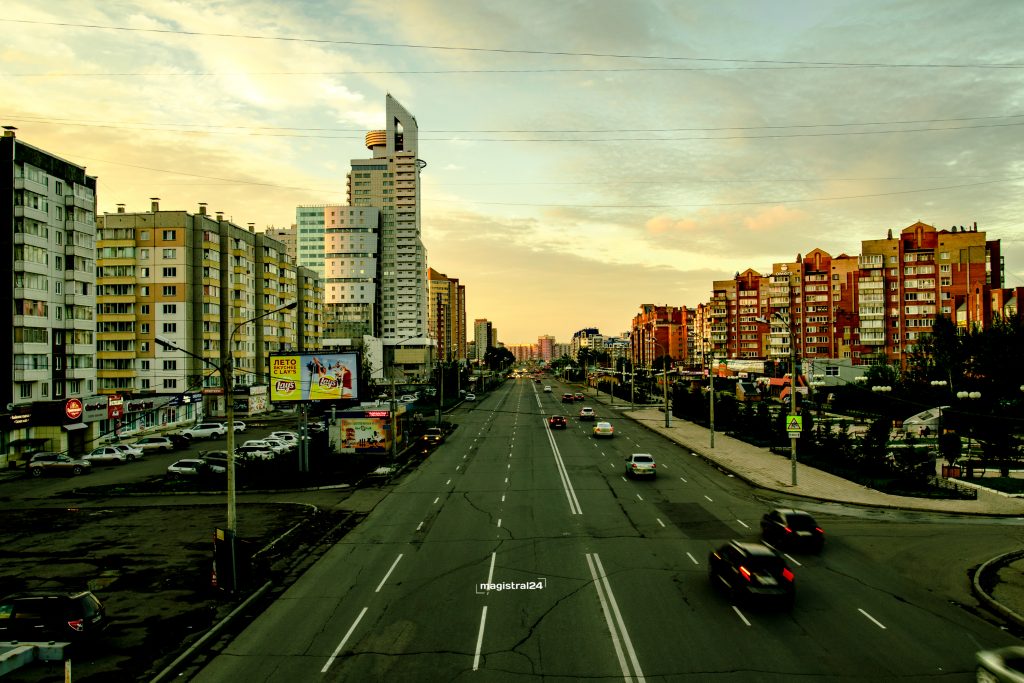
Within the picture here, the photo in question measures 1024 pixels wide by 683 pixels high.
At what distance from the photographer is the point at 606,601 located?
16922mm

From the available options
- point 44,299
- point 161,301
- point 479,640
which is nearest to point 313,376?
point 44,299

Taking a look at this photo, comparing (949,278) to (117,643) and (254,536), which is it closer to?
(254,536)

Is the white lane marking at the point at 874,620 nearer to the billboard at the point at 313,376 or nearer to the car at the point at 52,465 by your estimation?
the billboard at the point at 313,376

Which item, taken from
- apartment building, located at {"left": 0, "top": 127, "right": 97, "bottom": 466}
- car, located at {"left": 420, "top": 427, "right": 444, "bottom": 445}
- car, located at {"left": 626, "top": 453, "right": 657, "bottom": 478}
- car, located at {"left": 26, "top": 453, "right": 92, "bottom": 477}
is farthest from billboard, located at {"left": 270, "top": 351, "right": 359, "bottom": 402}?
car, located at {"left": 626, "top": 453, "right": 657, "bottom": 478}

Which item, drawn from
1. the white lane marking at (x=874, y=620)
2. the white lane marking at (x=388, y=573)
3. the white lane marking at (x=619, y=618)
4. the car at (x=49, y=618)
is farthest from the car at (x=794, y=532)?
the car at (x=49, y=618)

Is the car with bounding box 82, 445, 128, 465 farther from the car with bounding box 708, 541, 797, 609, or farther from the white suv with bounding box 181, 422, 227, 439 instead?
the car with bounding box 708, 541, 797, 609

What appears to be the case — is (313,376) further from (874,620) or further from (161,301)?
(161,301)

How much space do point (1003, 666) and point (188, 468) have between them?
42.7 meters

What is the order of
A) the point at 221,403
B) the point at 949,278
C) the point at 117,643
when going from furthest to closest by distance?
the point at 949,278, the point at 221,403, the point at 117,643

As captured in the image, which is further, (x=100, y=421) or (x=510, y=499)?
(x=100, y=421)

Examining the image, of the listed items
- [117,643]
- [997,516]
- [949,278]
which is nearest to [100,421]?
[117,643]

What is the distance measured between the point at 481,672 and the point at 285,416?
79273mm

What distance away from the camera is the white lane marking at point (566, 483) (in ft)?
95.7

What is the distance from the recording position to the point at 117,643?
49.9 feet
